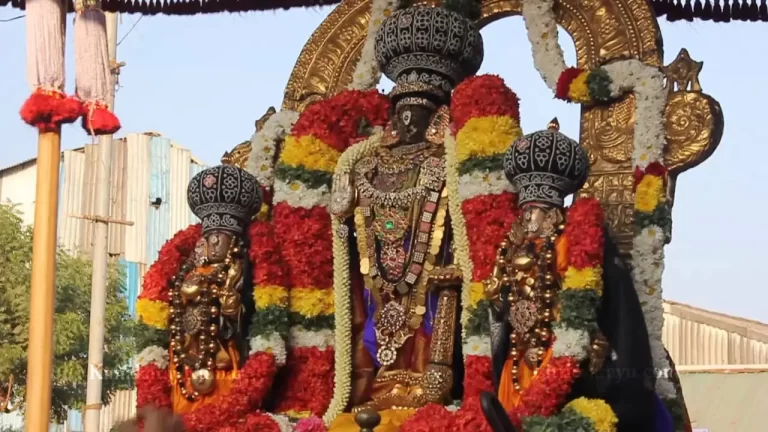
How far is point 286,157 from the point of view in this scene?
830cm

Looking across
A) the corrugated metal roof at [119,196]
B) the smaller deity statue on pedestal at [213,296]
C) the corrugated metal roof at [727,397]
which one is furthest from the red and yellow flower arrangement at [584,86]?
the corrugated metal roof at [119,196]

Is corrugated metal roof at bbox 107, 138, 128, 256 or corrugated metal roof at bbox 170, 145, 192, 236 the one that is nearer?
corrugated metal roof at bbox 107, 138, 128, 256

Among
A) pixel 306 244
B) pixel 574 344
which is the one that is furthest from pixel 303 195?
pixel 574 344

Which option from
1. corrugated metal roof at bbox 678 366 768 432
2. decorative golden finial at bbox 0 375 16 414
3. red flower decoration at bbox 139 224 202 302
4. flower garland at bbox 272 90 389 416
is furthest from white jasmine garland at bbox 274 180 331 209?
decorative golden finial at bbox 0 375 16 414

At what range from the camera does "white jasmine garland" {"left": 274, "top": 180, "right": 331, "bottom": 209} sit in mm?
8195

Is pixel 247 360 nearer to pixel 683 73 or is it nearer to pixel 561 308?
pixel 561 308

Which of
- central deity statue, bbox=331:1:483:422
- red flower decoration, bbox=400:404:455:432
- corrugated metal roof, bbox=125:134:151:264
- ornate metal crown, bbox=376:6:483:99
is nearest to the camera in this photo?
red flower decoration, bbox=400:404:455:432

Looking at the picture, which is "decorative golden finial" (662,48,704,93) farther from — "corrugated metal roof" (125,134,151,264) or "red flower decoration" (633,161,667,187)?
"corrugated metal roof" (125,134,151,264)

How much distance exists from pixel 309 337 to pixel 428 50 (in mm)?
1888

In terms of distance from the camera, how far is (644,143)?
24.4ft

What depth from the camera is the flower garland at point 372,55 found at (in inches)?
338

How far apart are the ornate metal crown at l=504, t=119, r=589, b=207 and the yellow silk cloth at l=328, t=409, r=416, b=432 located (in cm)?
142

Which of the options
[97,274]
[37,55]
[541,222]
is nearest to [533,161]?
[541,222]

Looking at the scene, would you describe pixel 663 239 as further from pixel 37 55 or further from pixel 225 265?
pixel 37 55
